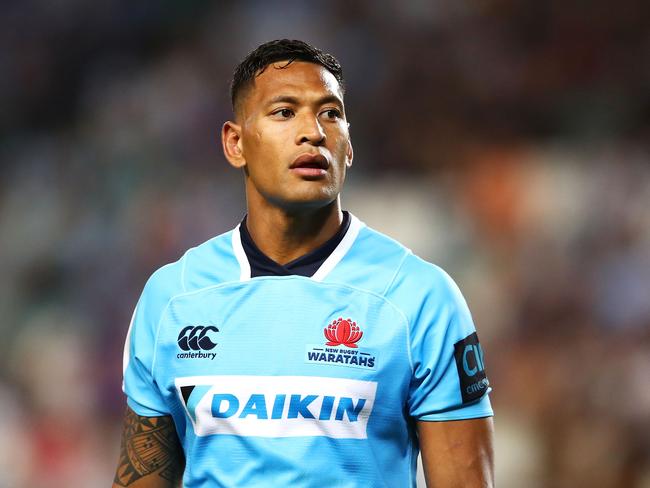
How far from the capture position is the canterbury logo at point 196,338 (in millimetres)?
2713

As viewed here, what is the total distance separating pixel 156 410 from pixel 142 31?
500cm

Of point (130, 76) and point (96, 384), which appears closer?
point (96, 384)

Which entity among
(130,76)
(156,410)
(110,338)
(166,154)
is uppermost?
(130,76)

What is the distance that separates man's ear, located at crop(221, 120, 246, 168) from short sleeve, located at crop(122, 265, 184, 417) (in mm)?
384

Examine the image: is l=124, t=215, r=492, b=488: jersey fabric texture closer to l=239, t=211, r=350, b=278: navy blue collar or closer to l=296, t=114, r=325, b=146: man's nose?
l=239, t=211, r=350, b=278: navy blue collar

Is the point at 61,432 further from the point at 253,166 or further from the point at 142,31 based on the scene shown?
the point at 253,166

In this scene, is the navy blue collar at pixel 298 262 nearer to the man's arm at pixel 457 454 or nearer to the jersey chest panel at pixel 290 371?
the jersey chest panel at pixel 290 371

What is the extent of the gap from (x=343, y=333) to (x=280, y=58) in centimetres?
81

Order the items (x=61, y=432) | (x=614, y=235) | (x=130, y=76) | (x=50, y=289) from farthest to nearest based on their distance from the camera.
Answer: (x=130, y=76)
(x=50, y=289)
(x=61, y=432)
(x=614, y=235)

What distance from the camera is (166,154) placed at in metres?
6.84

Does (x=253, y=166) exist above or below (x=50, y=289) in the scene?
below

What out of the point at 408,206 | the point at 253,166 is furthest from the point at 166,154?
the point at 253,166

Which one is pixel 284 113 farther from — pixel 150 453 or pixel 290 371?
pixel 150 453

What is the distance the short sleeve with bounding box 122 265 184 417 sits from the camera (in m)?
2.83
